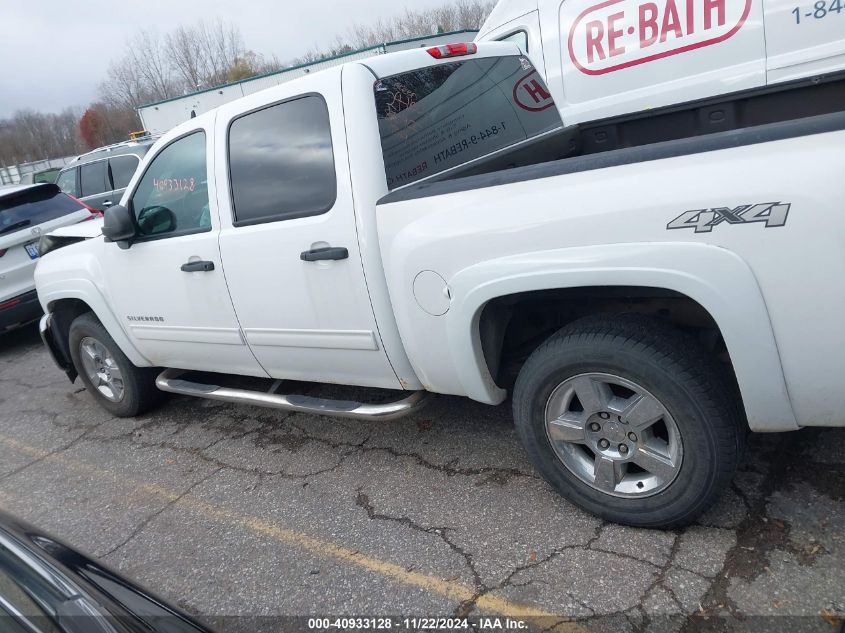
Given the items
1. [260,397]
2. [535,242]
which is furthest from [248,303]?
[535,242]

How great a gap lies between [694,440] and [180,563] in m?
2.29

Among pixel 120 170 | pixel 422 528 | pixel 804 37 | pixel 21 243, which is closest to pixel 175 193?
pixel 422 528

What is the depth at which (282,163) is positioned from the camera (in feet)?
10.3

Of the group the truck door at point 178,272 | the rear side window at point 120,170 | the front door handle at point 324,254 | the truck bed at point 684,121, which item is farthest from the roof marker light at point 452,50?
the rear side window at point 120,170

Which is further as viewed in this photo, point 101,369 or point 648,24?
point 648,24

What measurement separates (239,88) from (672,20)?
20.7 metres

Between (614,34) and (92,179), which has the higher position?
(614,34)

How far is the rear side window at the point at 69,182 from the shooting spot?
12039 millimetres

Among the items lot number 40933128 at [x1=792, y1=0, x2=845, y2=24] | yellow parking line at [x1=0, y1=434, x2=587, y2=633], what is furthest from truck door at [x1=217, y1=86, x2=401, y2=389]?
lot number 40933128 at [x1=792, y1=0, x2=845, y2=24]

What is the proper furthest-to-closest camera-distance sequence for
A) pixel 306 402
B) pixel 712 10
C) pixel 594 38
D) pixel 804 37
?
1. pixel 594 38
2. pixel 712 10
3. pixel 804 37
4. pixel 306 402

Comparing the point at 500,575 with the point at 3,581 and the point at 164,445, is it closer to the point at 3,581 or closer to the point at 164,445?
the point at 3,581

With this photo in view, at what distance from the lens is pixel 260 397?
3.64 meters

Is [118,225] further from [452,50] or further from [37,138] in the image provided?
[37,138]

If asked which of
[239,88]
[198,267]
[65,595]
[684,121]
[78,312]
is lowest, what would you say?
[78,312]
